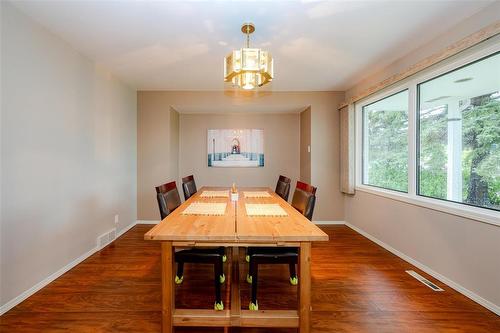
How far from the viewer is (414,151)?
2727 millimetres

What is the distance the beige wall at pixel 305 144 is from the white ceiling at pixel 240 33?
1.28 m

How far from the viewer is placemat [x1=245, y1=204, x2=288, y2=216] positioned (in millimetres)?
1879

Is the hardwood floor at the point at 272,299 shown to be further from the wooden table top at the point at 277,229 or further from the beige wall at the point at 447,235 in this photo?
the wooden table top at the point at 277,229

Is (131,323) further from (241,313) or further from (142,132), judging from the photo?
(142,132)

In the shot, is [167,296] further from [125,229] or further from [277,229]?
[125,229]

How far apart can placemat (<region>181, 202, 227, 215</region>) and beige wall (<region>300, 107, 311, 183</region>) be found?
8.21ft

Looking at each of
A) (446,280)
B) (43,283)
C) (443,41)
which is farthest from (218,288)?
(443,41)

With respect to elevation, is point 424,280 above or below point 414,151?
below

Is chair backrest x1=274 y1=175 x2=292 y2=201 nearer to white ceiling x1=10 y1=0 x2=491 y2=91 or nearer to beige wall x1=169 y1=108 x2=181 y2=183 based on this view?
white ceiling x1=10 y1=0 x2=491 y2=91

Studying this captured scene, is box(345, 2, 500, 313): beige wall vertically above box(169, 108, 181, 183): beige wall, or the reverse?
box(169, 108, 181, 183): beige wall

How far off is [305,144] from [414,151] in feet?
6.69

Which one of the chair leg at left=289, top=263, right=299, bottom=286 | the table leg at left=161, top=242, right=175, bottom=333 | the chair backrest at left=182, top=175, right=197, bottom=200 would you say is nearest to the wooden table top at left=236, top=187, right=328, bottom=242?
the table leg at left=161, top=242, right=175, bottom=333

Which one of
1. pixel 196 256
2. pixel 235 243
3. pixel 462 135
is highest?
pixel 462 135

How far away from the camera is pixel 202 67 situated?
3109 mm
